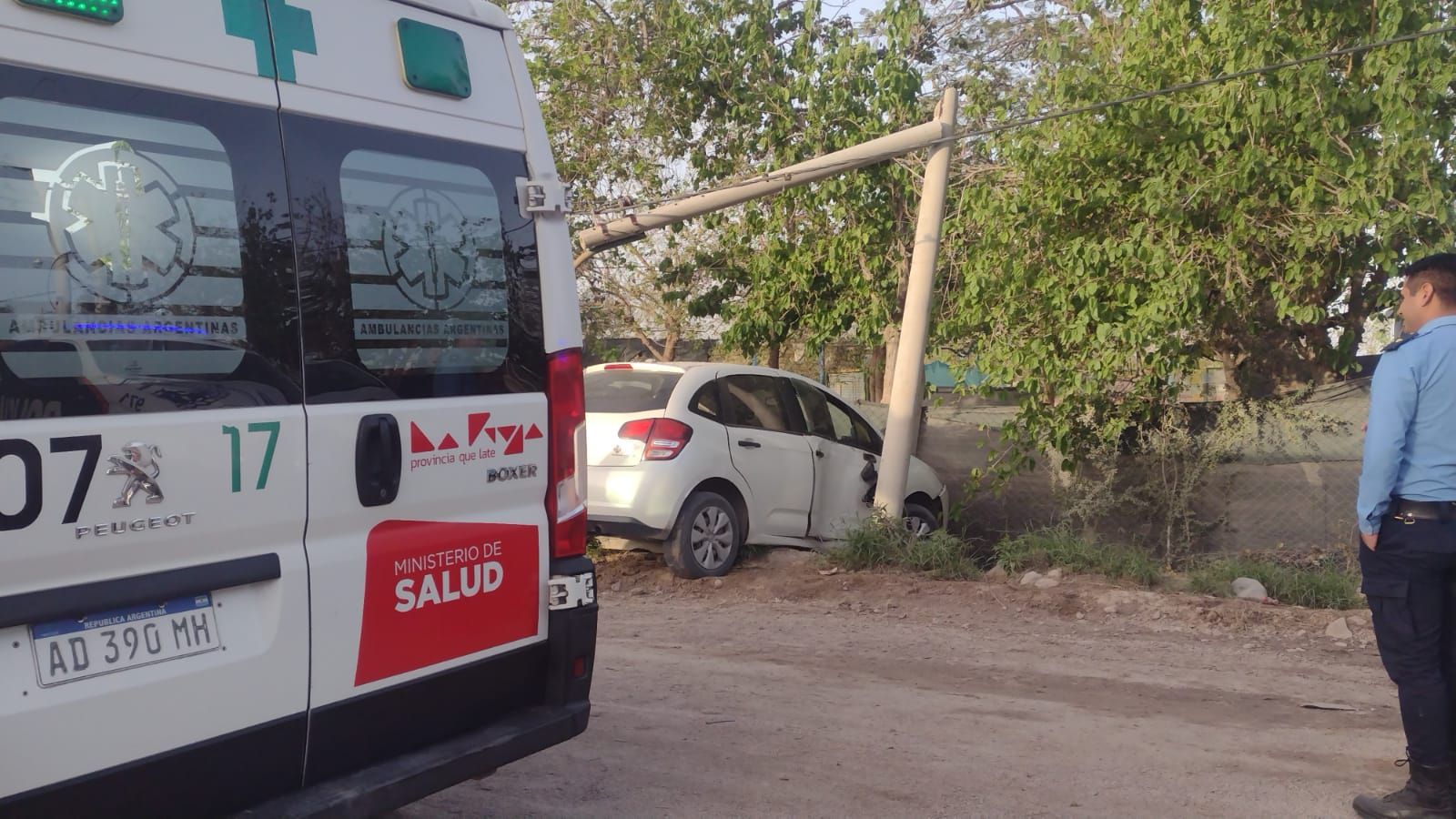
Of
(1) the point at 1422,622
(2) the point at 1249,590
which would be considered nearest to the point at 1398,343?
(1) the point at 1422,622

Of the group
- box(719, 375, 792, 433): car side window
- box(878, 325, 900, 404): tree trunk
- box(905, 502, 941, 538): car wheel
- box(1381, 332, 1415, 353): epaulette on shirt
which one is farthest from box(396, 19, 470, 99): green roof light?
box(878, 325, 900, 404): tree trunk

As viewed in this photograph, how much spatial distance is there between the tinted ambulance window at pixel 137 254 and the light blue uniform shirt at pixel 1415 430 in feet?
11.7

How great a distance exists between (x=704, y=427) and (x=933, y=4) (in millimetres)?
7980

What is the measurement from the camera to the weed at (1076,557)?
8.91 m

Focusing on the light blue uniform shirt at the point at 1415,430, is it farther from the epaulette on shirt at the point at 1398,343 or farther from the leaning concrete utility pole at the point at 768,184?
the leaning concrete utility pole at the point at 768,184

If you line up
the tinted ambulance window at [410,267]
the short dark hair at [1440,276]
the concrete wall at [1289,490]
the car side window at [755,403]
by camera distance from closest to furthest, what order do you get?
1. the tinted ambulance window at [410,267]
2. the short dark hair at [1440,276]
3. the car side window at [755,403]
4. the concrete wall at [1289,490]

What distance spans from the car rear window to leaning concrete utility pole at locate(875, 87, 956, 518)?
1992 mm

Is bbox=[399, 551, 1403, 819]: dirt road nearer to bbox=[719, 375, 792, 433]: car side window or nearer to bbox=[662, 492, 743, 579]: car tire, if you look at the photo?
bbox=[662, 492, 743, 579]: car tire

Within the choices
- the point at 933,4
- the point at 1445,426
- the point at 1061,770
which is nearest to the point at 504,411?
the point at 1061,770

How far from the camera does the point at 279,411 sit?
126 inches

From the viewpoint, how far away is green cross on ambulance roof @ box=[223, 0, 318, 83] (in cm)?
318

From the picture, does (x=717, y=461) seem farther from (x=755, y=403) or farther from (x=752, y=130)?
(x=752, y=130)

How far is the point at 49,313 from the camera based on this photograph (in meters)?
2.76

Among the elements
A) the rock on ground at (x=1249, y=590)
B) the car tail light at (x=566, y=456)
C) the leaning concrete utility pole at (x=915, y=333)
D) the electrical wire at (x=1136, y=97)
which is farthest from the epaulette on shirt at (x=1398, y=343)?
the leaning concrete utility pole at (x=915, y=333)
